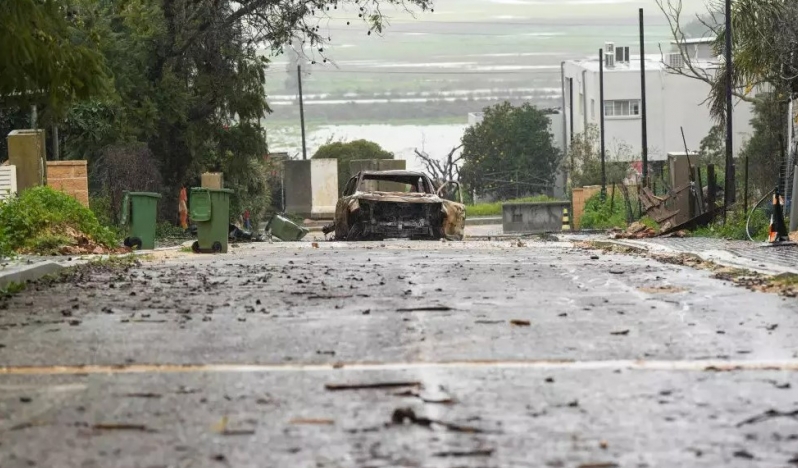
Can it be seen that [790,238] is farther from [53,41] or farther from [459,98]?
[459,98]

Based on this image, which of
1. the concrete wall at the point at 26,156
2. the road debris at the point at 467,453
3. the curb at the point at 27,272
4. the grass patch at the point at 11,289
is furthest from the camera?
the concrete wall at the point at 26,156

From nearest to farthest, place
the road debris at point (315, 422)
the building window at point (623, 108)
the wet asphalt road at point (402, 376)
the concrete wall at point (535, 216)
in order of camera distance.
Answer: the wet asphalt road at point (402, 376), the road debris at point (315, 422), the concrete wall at point (535, 216), the building window at point (623, 108)

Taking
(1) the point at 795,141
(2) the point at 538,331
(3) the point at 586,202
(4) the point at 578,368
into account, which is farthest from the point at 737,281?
(3) the point at 586,202

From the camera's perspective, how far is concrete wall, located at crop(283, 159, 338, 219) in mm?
61094

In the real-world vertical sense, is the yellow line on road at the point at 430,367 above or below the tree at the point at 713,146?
below

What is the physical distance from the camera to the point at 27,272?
15.7 metres

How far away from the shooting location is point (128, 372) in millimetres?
8086

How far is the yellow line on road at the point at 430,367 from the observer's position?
8094mm

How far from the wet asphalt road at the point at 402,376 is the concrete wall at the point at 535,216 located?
4490cm

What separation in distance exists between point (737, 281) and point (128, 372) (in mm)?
8238

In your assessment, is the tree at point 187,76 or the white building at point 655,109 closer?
the tree at point 187,76

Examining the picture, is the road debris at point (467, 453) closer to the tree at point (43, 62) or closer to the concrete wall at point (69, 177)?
the tree at point (43, 62)

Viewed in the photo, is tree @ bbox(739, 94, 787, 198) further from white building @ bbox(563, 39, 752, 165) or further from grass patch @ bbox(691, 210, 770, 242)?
white building @ bbox(563, 39, 752, 165)

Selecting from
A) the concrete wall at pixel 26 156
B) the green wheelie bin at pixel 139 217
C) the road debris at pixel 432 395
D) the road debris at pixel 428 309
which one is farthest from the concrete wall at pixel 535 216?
the road debris at pixel 432 395
